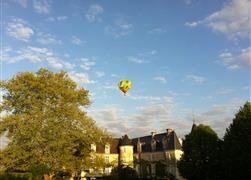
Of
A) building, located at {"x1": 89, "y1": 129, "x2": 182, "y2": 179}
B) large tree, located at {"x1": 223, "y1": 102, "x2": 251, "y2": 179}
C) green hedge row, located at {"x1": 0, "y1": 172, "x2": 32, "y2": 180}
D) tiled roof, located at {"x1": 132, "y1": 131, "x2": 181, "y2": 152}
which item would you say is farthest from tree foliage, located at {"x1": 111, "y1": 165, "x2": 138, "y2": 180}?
large tree, located at {"x1": 223, "y1": 102, "x2": 251, "y2": 179}

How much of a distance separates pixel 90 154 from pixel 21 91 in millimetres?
12887

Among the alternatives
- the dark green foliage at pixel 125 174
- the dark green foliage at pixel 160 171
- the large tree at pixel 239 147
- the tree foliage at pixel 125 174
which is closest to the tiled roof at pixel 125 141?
the dark green foliage at pixel 160 171

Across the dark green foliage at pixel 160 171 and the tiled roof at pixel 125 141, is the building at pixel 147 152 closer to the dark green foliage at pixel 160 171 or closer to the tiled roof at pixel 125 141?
the tiled roof at pixel 125 141

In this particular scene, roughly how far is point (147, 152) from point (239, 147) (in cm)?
3961

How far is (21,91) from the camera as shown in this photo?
44.2m

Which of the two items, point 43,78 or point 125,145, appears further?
point 125,145

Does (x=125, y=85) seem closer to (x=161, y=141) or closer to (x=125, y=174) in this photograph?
(x=125, y=174)

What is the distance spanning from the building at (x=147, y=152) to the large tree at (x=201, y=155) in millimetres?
15621

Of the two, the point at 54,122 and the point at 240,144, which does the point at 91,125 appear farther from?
the point at 240,144

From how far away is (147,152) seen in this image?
243 ft

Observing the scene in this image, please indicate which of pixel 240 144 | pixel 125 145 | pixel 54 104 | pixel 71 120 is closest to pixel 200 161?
pixel 240 144

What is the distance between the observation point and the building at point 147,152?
215ft

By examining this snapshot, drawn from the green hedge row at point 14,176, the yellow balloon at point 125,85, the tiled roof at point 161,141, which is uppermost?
the yellow balloon at point 125,85

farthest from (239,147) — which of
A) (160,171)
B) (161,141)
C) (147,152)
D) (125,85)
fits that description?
(147,152)
